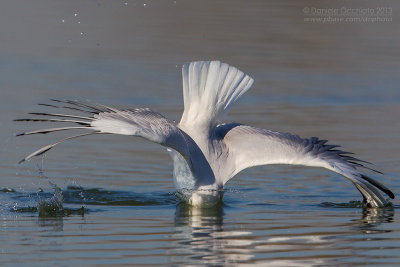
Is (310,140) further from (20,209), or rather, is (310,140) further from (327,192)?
(20,209)

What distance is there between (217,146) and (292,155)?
0.79 meters

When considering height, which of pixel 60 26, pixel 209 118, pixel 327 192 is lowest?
pixel 327 192

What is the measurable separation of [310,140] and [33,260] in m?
3.41

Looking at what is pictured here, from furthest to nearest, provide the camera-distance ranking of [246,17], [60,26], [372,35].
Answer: [246,17]
[372,35]
[60,26]

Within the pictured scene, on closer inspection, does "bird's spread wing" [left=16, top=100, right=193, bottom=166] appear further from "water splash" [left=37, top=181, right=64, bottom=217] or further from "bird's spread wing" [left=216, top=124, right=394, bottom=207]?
"water splash" [left=37, top=181, right=64, bottom=217]

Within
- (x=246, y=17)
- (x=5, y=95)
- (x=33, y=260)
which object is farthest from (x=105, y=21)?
(x=33, y=260)

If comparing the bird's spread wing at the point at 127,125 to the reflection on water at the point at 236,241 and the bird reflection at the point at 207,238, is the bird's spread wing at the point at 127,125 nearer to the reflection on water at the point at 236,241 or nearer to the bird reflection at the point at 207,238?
the bird reflection at the point at 207,238

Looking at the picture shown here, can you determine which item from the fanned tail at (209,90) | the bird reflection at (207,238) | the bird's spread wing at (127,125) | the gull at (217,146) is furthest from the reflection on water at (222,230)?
the fanned tail at (209,90)

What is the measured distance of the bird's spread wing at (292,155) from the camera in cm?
928

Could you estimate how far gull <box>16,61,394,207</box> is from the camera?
9180mm

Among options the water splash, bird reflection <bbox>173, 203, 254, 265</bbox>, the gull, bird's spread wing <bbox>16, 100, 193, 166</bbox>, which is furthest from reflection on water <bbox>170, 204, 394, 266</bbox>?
the water splash

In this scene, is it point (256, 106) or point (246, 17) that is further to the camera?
point (246, 17)

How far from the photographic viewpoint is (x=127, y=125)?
8352mm

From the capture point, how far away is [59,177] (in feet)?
33.8
